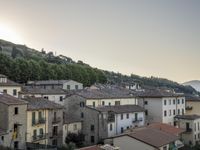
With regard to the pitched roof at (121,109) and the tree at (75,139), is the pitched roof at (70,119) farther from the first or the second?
the pitched roof at (121,109)

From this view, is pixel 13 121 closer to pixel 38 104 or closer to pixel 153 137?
pixel 38 104

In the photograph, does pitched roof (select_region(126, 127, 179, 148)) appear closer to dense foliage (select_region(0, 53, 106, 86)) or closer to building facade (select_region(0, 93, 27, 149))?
building facade (select_region(0, 93, 27, 149))

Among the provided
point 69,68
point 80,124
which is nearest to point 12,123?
point 80,124

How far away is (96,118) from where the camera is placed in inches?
2255

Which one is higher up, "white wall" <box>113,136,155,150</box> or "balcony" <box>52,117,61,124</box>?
"balcony" <box>52,117,61,124</box>

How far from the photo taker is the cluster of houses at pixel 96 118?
145ft

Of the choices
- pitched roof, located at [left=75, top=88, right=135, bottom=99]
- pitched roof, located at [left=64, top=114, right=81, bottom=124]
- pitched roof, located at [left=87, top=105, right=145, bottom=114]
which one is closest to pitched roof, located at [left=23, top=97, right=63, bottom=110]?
pitched roof, located at [left=64, top=114, right=81, bottom=124]

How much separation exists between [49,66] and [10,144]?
59.9 m

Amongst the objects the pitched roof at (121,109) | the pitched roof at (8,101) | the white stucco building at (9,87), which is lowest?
the pitched roof at (121,109)

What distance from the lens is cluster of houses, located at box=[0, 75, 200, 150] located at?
44156mm

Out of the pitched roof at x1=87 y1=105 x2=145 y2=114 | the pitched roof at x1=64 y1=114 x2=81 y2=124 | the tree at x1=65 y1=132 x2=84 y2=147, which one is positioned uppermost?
the pitched roof at x1=87 y1=105 x2=145 y2=114

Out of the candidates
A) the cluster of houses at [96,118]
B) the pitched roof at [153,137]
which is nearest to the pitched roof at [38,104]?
the cluster of houses at [96,118]

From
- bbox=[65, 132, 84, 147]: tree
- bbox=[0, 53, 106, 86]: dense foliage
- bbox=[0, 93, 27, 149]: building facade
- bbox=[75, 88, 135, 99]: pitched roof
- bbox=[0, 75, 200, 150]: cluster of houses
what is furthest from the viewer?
bbox=[0, 53, 106, 86]: dense foliage

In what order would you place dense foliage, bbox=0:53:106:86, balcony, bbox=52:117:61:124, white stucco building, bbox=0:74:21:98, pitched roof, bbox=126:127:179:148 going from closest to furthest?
pitched roof, bbox=126:127:179:148
balcony, bbox=52:117:61:124
white stucco building, bbox=0:74:21:98
dense foliage, bbox=0:53:106:86
